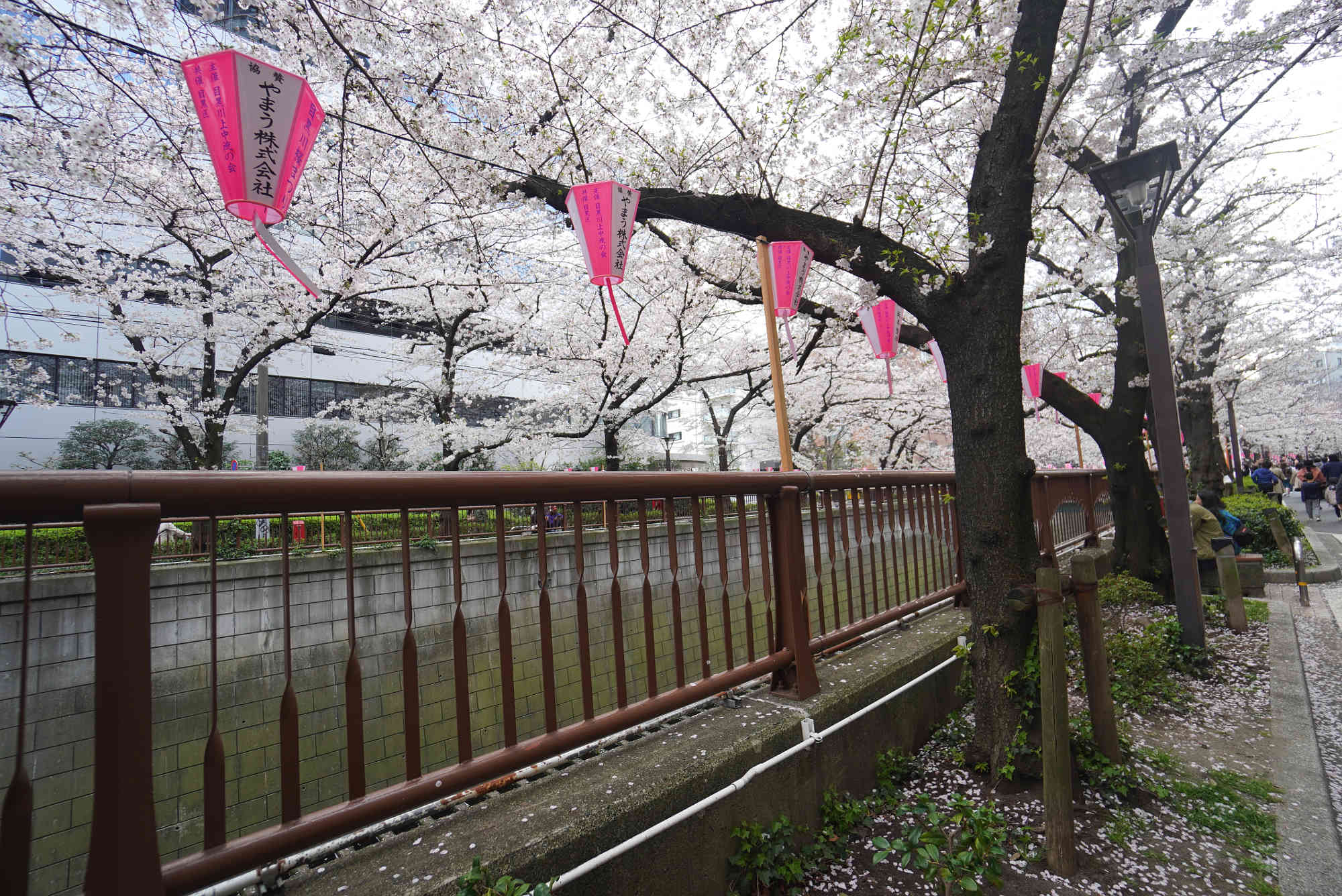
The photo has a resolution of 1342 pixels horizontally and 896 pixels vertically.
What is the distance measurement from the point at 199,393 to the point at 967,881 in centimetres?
1632

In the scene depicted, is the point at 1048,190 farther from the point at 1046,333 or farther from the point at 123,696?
the point at 123,696

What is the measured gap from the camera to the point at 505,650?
1940mm

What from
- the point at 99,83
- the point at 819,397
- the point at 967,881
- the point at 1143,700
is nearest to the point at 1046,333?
the point at 819,397

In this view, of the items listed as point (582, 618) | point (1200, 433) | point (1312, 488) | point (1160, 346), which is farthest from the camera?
point (1312, 488)

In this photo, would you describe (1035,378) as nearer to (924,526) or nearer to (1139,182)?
(1139,182)

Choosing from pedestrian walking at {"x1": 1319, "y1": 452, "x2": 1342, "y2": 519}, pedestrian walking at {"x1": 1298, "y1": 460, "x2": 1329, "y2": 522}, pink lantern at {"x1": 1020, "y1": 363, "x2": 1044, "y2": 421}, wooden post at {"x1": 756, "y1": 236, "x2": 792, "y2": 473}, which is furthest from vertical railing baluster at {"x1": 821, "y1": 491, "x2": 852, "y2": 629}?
pedestrian walking at {"x1": 1319, "y1": 452, "x2": 1342, "y2": 519}

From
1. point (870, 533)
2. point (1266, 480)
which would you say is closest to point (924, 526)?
point (870, 533)

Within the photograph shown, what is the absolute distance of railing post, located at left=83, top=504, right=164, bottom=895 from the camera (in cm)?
116

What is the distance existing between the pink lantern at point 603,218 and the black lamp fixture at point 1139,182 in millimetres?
4204

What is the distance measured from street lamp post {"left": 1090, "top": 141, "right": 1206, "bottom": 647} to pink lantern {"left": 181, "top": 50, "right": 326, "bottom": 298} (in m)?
6.58

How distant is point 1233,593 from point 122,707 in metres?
8.02

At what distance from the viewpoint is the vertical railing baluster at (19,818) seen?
3.81 ft

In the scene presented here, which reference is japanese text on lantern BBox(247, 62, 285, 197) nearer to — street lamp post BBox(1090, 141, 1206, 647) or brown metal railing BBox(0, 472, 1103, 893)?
brown metal railing BBox(0, 472, 1103, 893)

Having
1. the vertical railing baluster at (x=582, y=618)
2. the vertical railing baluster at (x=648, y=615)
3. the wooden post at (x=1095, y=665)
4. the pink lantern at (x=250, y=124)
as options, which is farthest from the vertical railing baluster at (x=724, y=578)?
the pink lantern at (x=250, y=124)
